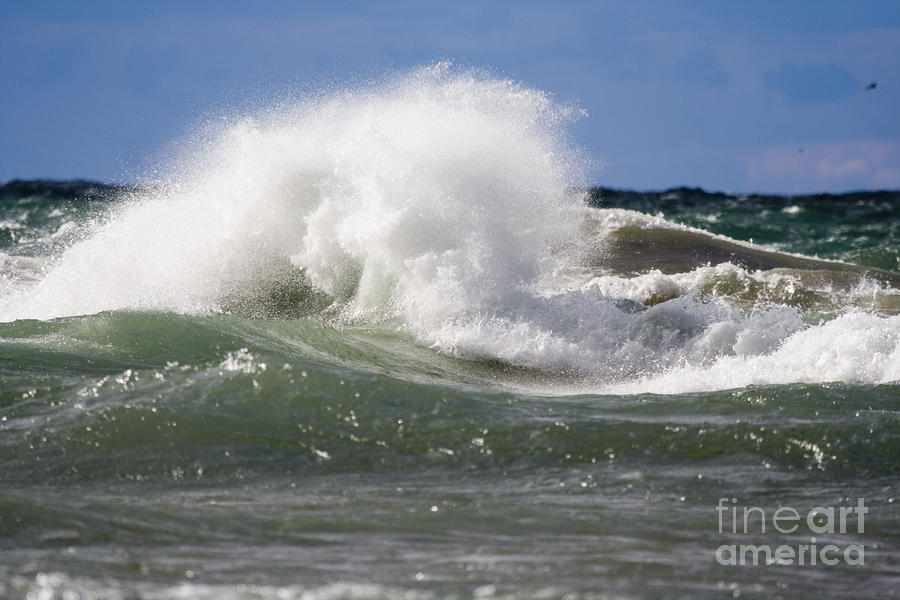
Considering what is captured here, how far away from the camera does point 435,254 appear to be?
11.2 metres

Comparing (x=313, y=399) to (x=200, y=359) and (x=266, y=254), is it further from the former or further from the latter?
(x=266, y=254)

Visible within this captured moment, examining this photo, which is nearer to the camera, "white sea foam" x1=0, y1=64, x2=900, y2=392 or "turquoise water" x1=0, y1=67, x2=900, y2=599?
"turquoise water" x1=0, y1=67, x2=900, y2=599

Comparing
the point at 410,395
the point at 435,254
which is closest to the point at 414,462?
the point at 410,395

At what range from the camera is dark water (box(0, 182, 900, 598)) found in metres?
3.97

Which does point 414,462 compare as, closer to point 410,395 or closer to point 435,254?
point 410,395

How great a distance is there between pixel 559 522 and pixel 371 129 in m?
8.25

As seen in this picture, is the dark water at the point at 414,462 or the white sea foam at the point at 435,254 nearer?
the dark water at the point at 414,462

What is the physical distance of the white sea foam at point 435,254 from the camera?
9883mm

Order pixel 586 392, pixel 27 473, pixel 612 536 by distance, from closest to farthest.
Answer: pixel 612 536, pixel 27 473, pixel 586 392

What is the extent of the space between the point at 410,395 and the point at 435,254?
4.62 m

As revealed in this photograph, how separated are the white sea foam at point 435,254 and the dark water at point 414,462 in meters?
0.10

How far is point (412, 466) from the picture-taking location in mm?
5656

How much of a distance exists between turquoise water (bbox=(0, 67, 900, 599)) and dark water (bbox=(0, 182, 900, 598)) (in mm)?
20

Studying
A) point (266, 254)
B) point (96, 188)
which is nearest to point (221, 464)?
point (266, 254)
